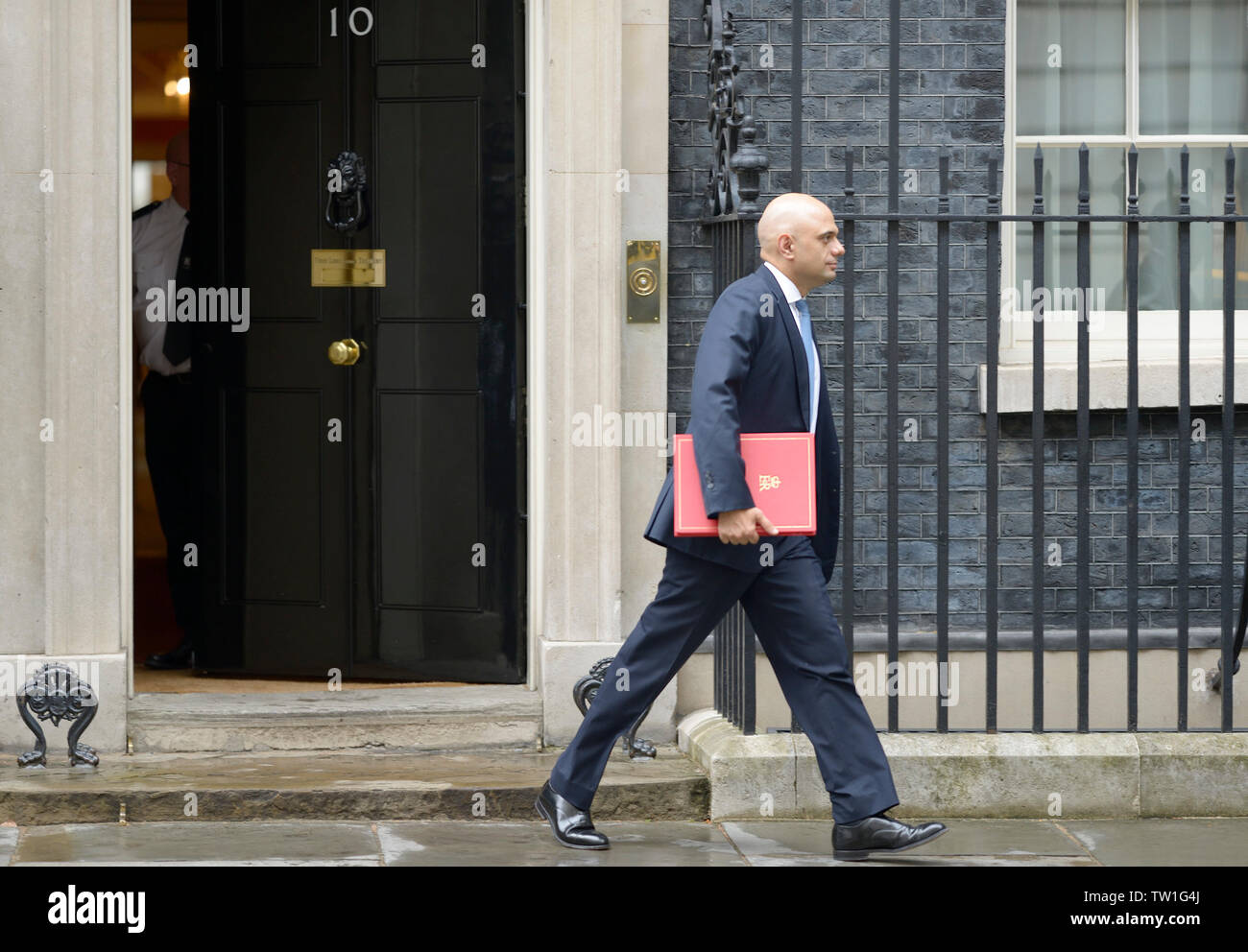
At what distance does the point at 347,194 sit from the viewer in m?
7.54

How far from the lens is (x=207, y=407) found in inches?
306

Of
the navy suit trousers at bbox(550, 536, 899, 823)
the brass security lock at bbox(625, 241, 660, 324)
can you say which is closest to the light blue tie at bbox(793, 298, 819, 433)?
the navy suit trousers at bbox(550, 536, 899, 823)

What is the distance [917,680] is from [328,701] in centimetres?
234

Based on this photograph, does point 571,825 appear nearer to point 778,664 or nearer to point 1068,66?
point 778,664

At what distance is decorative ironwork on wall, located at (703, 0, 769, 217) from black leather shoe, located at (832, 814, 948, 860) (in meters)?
2.16

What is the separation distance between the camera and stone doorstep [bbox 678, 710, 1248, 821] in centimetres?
629

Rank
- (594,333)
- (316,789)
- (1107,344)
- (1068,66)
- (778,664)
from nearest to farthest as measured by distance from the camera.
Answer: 1. (778,664)
2. (316,789)
3. (594,333)
4. (1107,344)
5. (1068,66)

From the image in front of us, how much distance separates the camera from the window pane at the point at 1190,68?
7.68m

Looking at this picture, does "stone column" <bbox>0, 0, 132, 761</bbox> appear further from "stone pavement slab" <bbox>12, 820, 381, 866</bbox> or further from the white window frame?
the white window frame

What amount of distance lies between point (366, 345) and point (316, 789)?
2.09 meters

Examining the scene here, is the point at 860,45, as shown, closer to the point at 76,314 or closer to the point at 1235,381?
the point at 1235,381

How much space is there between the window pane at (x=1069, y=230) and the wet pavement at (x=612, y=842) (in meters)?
2.28

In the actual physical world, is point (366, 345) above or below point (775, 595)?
above

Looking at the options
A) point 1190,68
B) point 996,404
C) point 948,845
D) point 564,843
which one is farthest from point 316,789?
point 1190,68
